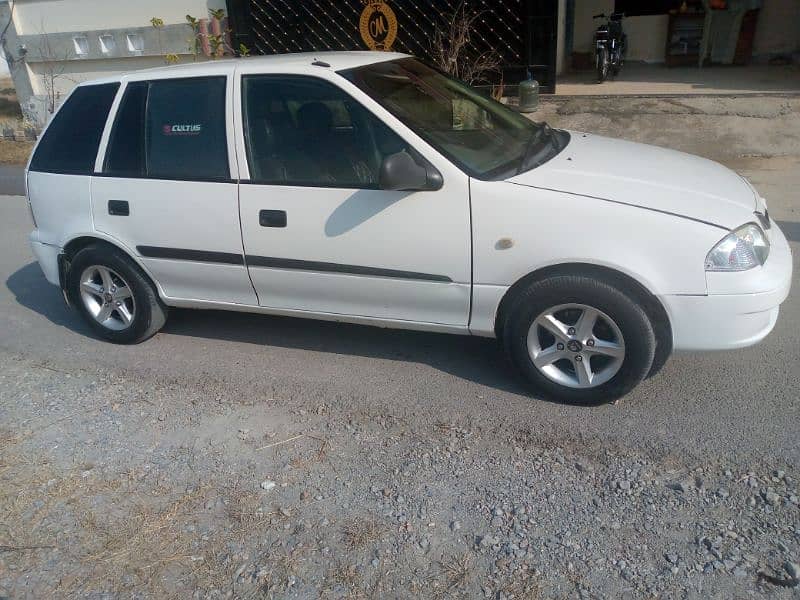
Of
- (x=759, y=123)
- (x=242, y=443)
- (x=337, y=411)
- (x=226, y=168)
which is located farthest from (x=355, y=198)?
(x=759, y=123)

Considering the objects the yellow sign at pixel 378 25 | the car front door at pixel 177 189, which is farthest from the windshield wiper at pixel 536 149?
the yellow sign at pixel 378 25

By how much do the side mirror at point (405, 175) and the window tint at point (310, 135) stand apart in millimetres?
193

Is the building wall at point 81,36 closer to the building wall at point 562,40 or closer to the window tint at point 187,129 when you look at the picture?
the building wall at point 562,40

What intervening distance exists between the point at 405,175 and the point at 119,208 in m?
Result: 2.02

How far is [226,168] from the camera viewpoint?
4270 millimetres

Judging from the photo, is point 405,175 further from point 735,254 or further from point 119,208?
point 119,208

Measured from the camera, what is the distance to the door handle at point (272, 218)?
412 cm

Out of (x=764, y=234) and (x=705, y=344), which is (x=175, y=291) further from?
(x=764, y=234)

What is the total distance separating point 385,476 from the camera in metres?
3.38

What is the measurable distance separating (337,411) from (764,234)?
7.86 feet

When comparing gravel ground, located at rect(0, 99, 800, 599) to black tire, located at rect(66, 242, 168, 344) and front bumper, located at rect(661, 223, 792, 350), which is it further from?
front bumper, located at rect(661, 223, 792, 350)

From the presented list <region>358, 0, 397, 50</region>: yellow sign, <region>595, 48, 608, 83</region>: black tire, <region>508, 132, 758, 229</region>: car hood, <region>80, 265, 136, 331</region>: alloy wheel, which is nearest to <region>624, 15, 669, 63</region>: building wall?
<region>595, 48, 608, 83</region>: black tire

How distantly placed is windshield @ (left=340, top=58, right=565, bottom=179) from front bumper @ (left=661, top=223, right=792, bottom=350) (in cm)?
113

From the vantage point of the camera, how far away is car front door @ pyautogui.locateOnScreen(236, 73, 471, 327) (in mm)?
3834
